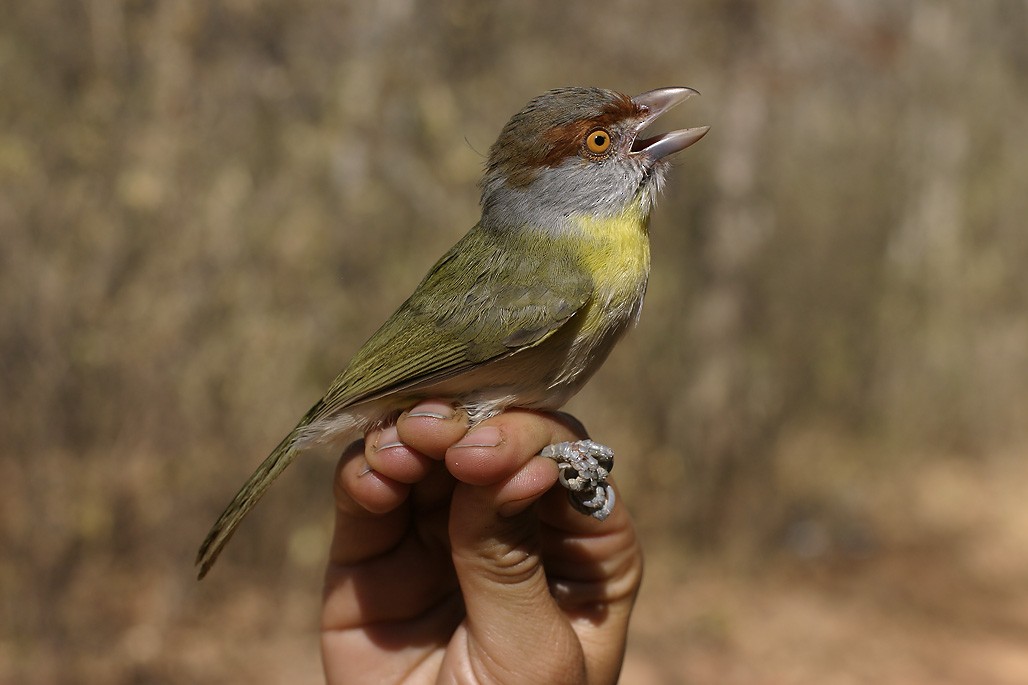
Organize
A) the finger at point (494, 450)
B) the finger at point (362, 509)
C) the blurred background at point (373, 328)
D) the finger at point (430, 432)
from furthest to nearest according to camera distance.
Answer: the blurred background at point (373, 328) → the finger at point (362, 509) → the finger at point (430, 432) → the finger at point (494, 450)

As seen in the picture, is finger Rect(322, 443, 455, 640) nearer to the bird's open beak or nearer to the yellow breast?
the yellow breast

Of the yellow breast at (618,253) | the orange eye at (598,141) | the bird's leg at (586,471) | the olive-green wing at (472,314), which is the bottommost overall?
the bird's leg at (586,471)

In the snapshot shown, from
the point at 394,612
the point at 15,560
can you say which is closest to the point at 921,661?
the point at 394,612

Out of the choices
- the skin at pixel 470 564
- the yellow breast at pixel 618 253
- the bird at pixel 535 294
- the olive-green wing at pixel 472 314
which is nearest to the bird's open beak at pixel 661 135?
the bird at pixel 535 294

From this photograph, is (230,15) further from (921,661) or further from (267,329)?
(921,661)

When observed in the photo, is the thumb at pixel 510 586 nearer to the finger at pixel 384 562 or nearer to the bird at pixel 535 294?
the bird at pixel 535 294
